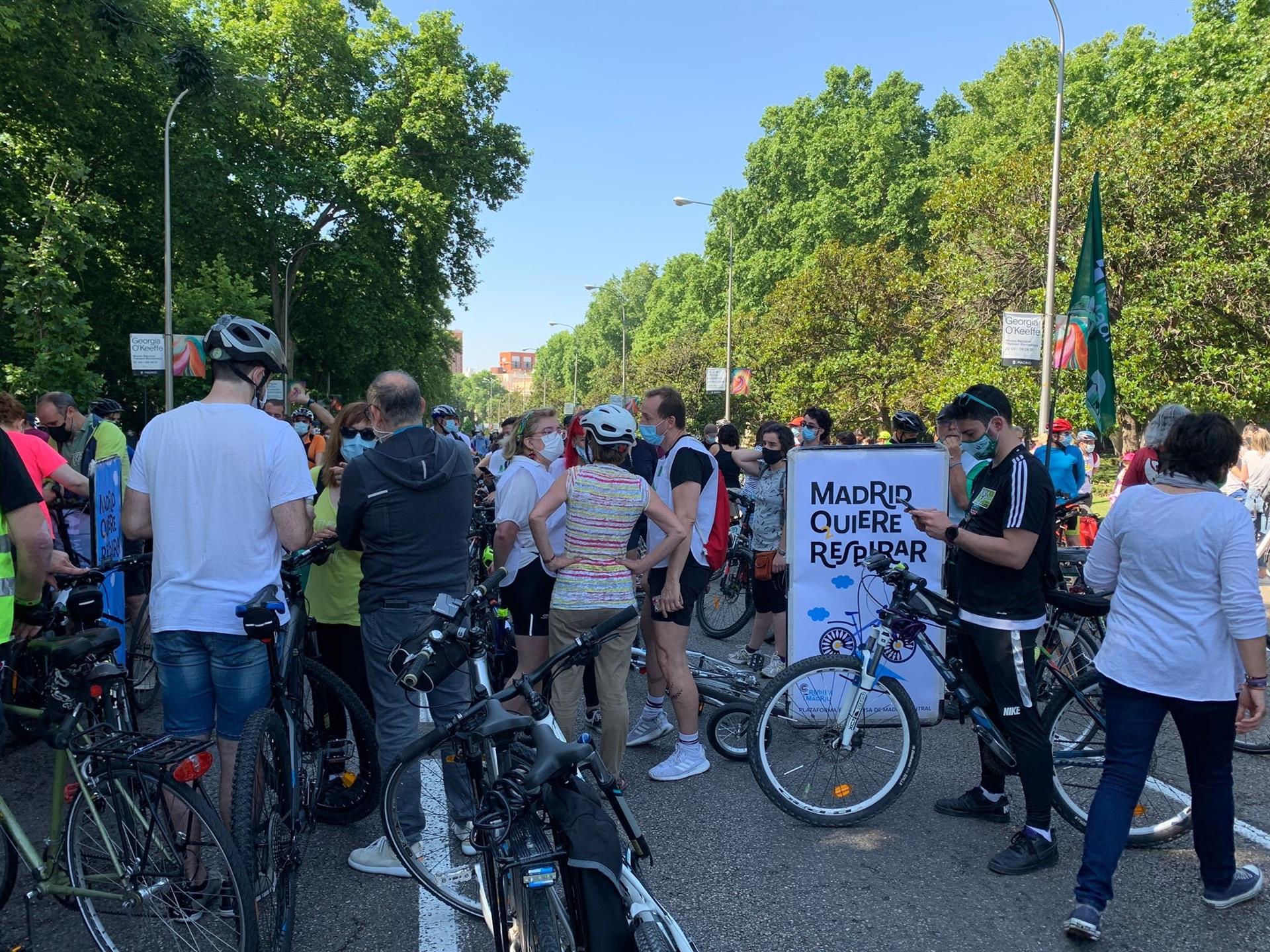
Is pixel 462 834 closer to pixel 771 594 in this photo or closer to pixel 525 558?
pixel 525 558

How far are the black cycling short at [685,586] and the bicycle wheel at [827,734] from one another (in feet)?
2.08

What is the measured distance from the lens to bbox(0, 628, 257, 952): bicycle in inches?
112

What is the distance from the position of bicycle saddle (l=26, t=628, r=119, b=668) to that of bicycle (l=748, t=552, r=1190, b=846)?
8.81ft

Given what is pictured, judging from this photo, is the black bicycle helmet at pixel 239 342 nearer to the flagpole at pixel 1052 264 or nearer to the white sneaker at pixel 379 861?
the white sneaker at pixel 379 861

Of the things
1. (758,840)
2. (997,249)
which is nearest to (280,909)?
(758,840)

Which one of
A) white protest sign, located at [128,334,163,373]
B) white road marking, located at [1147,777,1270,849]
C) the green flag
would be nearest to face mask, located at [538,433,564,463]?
white road marking, located at [1147,777,1270,849]

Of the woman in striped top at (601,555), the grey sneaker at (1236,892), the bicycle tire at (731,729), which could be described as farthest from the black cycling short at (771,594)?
the grey sneaker at (1236,892)

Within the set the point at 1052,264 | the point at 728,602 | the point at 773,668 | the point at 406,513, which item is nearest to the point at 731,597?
→ the point at 728,602

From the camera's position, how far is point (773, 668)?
22.9 feet

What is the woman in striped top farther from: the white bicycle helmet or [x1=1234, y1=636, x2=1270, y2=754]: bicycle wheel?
[x1=1234, y1=636, x2=1270, y2=754]: bicycle wheel

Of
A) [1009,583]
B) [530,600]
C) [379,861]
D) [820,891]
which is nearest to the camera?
[820,891]

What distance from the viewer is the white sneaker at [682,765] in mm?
4895

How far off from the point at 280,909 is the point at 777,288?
105ft

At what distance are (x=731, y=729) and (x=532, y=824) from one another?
3163 mm
